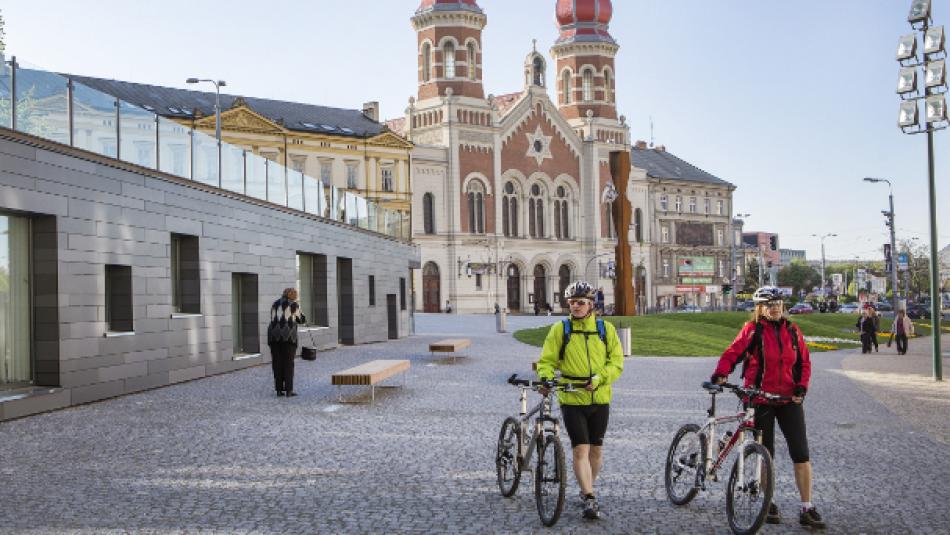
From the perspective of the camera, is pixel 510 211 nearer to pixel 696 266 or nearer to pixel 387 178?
pixel 387 178

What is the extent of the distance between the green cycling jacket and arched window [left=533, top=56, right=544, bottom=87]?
7983 centimetres

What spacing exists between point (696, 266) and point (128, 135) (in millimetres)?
87315

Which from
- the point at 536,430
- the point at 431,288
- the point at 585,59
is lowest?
the point at 536,430

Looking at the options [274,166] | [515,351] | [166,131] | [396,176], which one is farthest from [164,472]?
[396,176]

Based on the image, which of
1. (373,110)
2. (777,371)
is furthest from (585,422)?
(373,110)

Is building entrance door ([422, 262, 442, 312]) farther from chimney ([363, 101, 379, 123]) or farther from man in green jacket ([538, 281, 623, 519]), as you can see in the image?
man in green jacket ([538, 281, 623, 519])

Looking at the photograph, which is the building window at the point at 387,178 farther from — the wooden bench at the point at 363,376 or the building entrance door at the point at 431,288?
the wooden bench at the point at 363,376

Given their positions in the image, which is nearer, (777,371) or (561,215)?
(777,371)

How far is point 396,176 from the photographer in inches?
2825

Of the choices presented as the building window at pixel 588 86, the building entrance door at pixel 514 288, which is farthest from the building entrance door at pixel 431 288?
the building window at pixel 588 86

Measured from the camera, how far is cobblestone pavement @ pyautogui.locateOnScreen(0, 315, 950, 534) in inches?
316

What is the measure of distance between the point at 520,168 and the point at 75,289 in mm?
67979

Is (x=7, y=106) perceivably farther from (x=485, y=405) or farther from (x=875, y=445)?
(x=875, y=445)

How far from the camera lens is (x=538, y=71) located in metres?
87.0
